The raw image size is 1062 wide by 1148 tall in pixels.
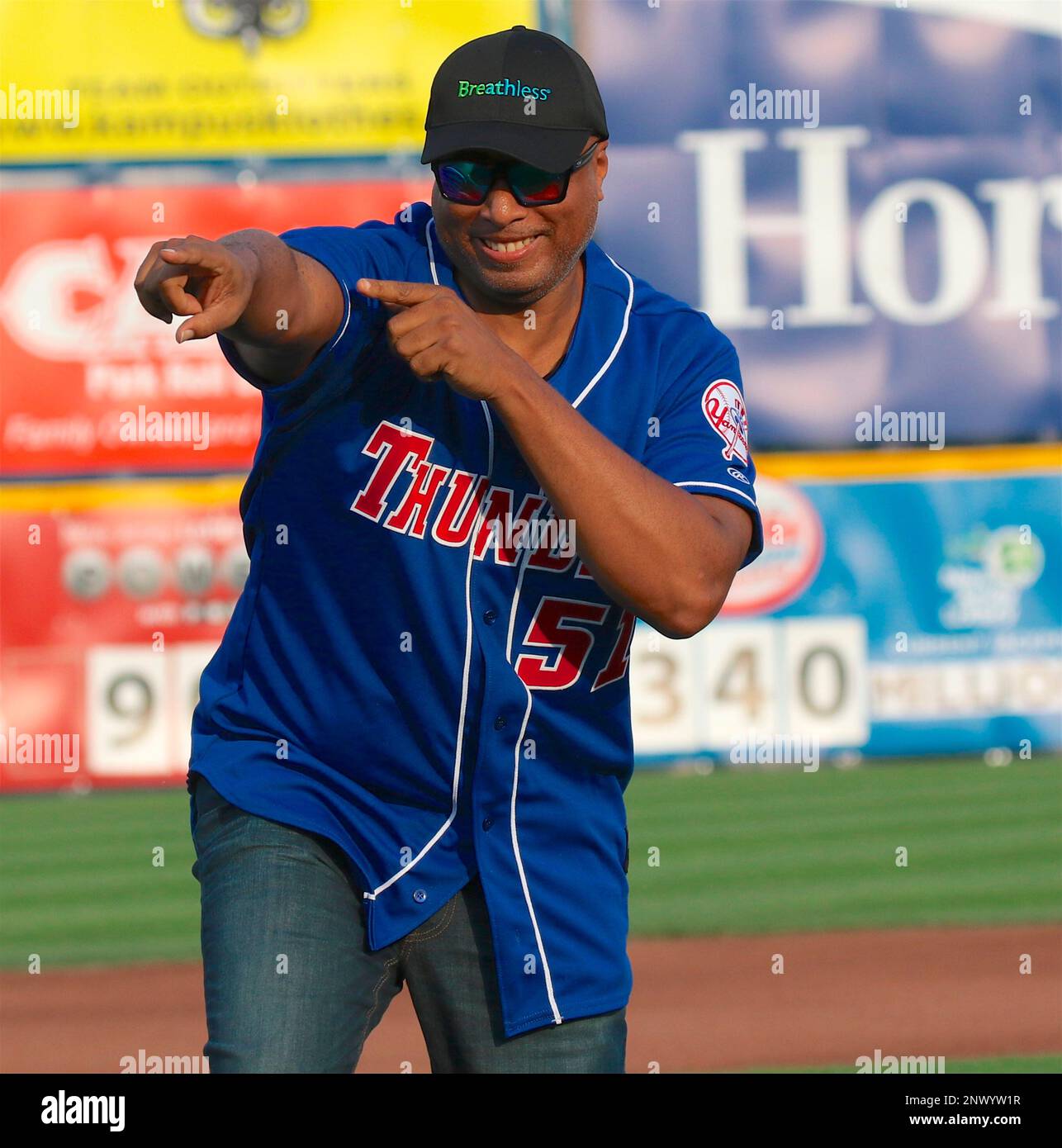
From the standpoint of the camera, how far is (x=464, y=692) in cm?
277

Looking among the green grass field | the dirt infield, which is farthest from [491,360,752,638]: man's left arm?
the green grass field

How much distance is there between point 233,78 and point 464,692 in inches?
473

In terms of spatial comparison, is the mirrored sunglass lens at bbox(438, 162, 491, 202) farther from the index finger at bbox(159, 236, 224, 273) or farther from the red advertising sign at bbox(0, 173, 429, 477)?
the red advertising sign at bbox(0, 173, 429, 477)

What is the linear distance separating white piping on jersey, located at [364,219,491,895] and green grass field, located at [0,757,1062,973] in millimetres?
5007

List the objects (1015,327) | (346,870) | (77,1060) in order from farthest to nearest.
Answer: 1. (1015,327)
2. (77,1060)
3. (346,870)

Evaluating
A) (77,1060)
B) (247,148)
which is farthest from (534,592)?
(247,148)

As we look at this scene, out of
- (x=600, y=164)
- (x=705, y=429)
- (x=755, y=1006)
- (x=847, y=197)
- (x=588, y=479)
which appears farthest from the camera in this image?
(x=847, y=197)

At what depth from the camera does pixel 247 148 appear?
45.5ft

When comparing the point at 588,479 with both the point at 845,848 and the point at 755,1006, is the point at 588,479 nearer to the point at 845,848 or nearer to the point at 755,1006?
the point at 755,1006

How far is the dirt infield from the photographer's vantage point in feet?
21.4

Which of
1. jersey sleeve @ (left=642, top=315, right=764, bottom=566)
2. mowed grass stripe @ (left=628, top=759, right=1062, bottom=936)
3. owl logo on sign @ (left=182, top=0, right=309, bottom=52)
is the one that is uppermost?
owl logo on sign @ (left=182, top=0, right=309, bottom=52)

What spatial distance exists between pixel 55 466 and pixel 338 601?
37.6ft

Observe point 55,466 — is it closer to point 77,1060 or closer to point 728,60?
point 728,60

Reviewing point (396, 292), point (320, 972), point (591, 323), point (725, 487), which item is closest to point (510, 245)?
point (591, 323)
